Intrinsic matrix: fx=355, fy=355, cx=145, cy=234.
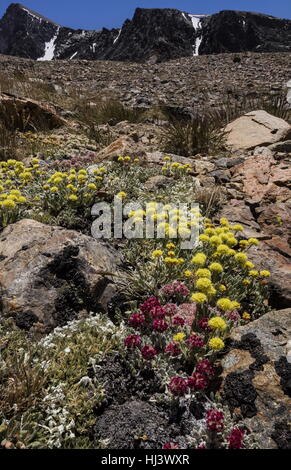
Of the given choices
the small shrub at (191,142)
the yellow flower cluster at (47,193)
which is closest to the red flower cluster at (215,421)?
the yellow flower cluster at (47,193)

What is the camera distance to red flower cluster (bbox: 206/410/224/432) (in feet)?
8.29

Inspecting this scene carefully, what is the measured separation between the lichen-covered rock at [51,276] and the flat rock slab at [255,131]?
6.80 metres

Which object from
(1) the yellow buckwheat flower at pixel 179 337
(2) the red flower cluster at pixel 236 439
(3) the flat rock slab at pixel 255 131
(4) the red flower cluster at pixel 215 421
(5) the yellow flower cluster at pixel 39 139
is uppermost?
(3) the flat rock slab at pixel 255 131

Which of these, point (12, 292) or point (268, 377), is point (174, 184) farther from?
point (268, 377)

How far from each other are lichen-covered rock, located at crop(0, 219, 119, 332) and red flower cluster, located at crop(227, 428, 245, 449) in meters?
1.84

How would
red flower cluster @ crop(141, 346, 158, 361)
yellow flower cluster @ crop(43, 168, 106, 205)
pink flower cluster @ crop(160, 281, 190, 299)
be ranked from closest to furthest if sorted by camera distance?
red flower cluster @ crop(141, 346, 158, 361) < pink flower cluster @ crop(160, 281, 190, 299) < yellow flower cluster @ crop(43, 168, 106, 205)

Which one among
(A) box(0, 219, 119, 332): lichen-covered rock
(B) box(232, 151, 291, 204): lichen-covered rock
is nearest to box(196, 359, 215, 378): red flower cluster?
(A) box(0, 219, 119, 332): lichen-covered rock

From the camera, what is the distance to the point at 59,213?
531cm

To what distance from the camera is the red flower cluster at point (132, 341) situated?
3154 mm

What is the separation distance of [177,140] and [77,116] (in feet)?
14.0

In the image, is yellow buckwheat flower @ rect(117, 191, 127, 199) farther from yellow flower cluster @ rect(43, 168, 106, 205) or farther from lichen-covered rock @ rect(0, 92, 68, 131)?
lichen-covered rock @ rect(0, 92, 68, 131)

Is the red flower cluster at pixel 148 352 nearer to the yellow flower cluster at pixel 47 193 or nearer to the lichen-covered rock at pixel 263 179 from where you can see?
the yellow flower cluster at pixel 47 193

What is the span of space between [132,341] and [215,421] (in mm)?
953
